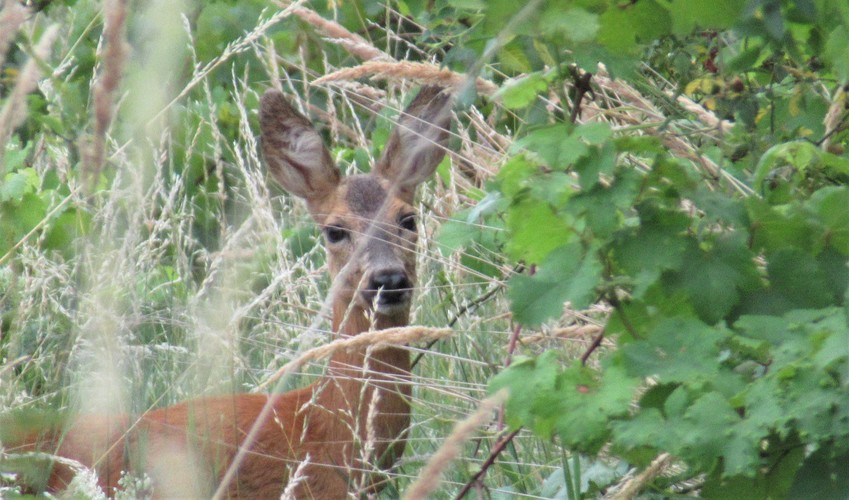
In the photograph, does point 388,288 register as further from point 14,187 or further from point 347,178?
point 14,187

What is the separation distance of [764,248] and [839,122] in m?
0.70

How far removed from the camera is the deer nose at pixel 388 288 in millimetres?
4211

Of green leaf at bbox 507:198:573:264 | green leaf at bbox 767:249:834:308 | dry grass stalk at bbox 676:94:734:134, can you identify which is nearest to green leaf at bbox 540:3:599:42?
green leaf at bbox 507:198:573:264

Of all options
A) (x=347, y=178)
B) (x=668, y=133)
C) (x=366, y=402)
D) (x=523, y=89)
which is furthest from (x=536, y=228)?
(x=347, y=178)

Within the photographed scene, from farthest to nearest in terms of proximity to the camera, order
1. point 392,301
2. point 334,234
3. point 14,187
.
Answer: point 334,234, point 392,301, point 14,187

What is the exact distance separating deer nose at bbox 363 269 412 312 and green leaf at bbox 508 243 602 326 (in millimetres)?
2098

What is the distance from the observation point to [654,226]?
83.2 inches

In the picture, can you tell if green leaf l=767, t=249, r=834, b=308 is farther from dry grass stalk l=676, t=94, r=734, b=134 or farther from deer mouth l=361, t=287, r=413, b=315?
deer mouth l=361, t=287, r=413, b=315

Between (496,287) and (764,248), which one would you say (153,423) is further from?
(764,248)

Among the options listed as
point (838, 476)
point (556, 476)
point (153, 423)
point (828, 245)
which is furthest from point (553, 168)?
point (153, 423)

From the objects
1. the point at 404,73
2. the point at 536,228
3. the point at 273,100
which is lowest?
the point at 273,100

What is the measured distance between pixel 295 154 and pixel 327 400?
1.36 meters

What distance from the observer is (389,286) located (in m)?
4.29

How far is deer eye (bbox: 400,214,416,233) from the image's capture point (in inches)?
187
